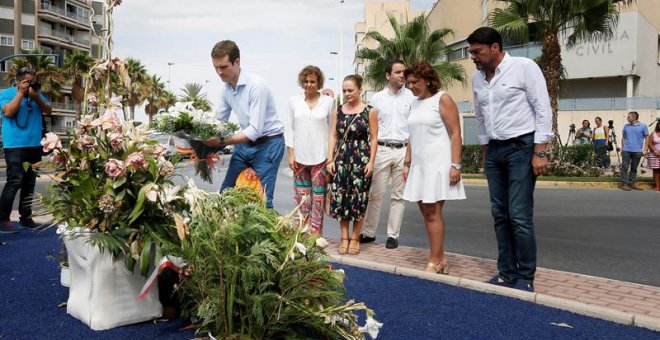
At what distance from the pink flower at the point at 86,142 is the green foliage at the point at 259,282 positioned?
0.91 m

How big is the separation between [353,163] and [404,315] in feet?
8.17

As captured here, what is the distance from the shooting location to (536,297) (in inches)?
175

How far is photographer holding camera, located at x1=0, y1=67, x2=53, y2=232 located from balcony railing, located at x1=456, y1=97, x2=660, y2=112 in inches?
1252

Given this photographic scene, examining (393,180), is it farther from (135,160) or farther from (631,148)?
(631,148)

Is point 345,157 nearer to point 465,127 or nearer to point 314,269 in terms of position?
point 314,269

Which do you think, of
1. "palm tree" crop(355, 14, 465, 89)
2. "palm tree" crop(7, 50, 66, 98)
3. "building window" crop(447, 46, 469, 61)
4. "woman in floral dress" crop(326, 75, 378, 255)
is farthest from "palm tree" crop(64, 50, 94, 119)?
"woman in floral dress" crop(326, 75, 378, 255)

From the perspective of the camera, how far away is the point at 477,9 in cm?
3953

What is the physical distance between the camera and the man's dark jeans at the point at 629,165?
15.1 m

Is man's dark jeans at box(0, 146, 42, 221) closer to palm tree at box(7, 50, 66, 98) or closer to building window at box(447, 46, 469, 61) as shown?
building window at box(447, 46, 469, 61)

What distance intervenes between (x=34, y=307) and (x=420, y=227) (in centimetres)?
576

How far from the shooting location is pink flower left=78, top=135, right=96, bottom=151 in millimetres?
3723

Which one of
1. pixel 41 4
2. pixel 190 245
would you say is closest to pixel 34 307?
pixel 190 245

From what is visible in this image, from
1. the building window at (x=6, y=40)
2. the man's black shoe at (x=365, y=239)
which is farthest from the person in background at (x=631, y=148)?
the building window at (x=6, y=40)

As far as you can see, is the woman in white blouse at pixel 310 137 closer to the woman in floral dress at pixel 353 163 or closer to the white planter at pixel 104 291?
the woman in floral dress at pixel 353 163
